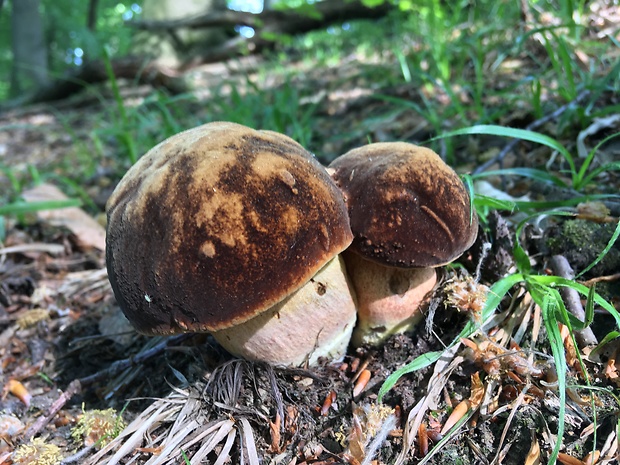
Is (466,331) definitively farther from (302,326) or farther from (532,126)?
(532,126)

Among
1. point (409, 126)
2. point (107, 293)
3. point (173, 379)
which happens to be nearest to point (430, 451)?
point (173, 379)

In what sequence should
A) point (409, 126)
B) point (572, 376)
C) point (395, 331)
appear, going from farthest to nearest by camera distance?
point (409, 126)
point (395, 331)
point (572, 376)

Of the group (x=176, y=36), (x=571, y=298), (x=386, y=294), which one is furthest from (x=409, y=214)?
(x=176, y=36)

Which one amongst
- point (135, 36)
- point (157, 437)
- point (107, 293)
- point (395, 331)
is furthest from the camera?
point (135, 36)

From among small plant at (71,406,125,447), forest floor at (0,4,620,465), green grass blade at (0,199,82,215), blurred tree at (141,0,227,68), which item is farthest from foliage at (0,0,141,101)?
small plant at (71,406,125,447)

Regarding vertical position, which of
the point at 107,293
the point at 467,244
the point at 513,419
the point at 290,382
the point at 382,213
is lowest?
the point at 107,293

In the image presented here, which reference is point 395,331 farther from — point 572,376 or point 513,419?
point 572,376
